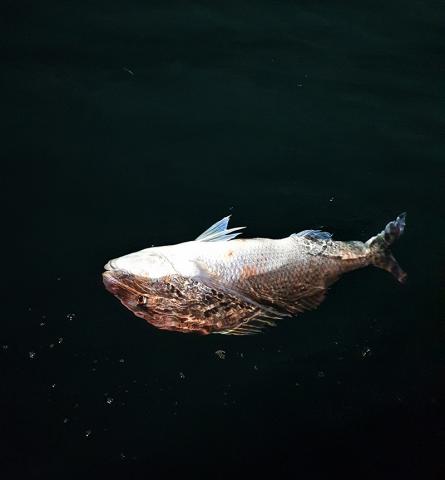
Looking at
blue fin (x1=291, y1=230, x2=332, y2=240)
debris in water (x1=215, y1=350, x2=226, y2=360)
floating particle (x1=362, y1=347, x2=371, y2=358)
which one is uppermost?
blue fin (x1=291, y1=230, x2=332, y2=240)

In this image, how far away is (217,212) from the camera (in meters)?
5.20

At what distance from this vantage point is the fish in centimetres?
431

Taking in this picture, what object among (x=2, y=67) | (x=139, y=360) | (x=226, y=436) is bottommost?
(x=226, y=436)

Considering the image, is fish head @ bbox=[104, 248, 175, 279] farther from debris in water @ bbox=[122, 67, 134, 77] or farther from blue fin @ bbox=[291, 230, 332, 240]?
debris in water @ bbox=[122, 67, 134, 77]

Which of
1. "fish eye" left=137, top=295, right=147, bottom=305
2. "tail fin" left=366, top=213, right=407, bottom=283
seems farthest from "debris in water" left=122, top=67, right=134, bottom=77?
"tail fin" left=366, top=213, right=407, bottom=283

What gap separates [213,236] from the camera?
455 centimetres

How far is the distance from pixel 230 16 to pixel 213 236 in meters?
2.93

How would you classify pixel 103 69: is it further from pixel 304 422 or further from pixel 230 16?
pixel 304 422

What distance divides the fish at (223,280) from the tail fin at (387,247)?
32 centimetres

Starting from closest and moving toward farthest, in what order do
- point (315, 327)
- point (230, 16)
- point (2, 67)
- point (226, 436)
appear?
point (226, 436) < point (315, 327) < point (2, 67) < point (230, 16)

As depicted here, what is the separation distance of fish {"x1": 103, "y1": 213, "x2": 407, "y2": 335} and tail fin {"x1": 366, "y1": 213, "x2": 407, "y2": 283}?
319mm

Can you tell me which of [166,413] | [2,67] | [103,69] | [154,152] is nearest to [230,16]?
[103,69]

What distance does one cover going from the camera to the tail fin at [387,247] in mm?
4895

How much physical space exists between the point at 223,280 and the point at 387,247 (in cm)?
155
